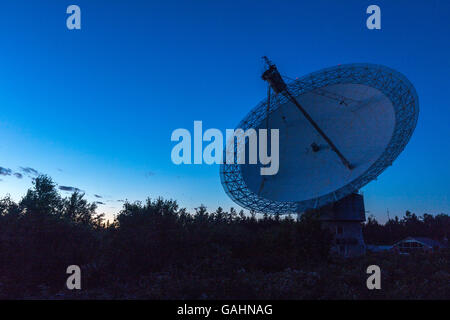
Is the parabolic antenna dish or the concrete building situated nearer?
the parabolic antenna dish

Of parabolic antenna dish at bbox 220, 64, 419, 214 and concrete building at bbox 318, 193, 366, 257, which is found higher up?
parabolic antenna dish at bbox 220, 64, 419, 214

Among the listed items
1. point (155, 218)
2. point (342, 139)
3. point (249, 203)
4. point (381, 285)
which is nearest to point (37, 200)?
point (155, 218)

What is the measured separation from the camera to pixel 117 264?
18562 millimetres

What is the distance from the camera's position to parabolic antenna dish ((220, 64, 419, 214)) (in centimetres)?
2361

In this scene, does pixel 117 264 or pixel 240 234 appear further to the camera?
pixel 240 234

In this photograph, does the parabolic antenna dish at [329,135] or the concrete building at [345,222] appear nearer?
the parabolic antenna dish at [329,135]

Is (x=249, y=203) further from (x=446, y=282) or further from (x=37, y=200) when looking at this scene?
(x=37, y=200)

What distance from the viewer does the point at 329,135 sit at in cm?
2802

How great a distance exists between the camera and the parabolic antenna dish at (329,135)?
23.6m

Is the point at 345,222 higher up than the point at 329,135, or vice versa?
the point at 329,135

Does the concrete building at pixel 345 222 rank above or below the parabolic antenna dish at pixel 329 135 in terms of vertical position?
below

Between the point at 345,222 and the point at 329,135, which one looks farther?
the point at 345,222

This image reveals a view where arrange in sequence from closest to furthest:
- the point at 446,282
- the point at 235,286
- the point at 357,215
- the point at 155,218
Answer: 1. the point at 235,286
2. the point at 446,282
3. the point at 155,218
4. the point at 357,215
